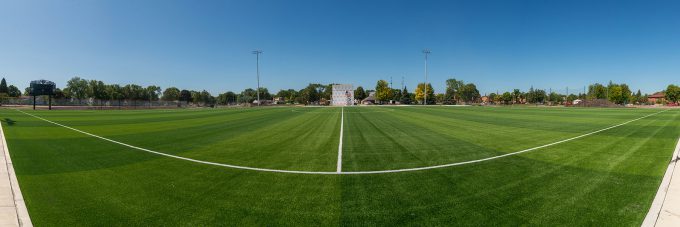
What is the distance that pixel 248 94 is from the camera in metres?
197

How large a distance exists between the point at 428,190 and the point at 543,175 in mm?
3058

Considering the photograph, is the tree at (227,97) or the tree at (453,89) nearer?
the tree at (453,89)

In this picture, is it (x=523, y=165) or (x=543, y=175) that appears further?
(x=523, y=165)

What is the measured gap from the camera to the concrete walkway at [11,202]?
429cm

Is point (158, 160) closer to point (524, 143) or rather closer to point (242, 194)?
point (242, 194)

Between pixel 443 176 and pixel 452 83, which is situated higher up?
pixel 452 83

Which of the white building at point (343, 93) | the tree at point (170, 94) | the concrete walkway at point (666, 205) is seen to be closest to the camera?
the concrete walkway at point (666, 205)

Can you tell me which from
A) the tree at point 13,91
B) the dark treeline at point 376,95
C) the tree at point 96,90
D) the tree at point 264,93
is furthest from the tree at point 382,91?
the tree at point 13,91

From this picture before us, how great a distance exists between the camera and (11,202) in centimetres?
500

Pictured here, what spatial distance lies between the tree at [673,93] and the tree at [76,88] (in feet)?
721

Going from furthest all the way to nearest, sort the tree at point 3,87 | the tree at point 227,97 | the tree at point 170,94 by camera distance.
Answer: the tree at point 227,97
the tree at point 170,94
the tree at point 3,87

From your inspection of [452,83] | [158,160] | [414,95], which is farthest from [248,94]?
[158,160]

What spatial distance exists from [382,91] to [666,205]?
127783mm

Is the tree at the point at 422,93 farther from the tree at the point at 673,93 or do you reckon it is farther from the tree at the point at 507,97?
the tree at the point at 673,93
